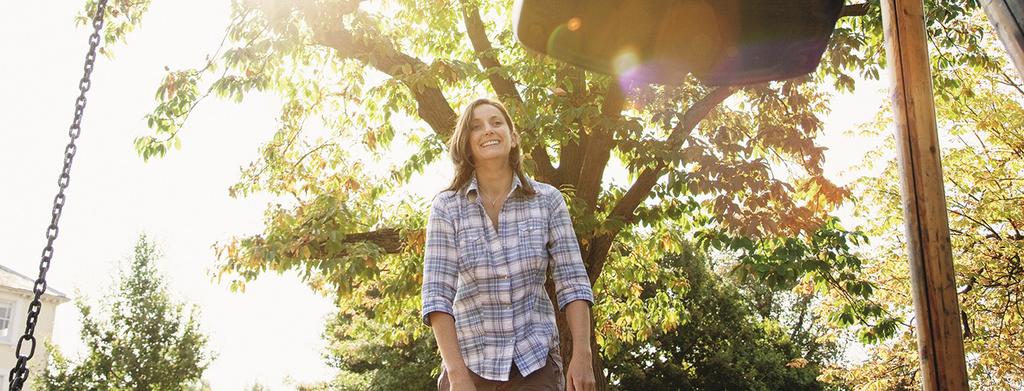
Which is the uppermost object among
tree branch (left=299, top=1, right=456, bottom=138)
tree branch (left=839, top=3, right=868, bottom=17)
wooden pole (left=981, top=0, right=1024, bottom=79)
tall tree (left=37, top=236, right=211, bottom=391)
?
tall tree (left=37, top=236, right=211, bottom=391)

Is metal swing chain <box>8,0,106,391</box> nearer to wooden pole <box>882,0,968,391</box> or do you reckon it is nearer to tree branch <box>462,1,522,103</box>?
wooden pole <box>882,0,968,391</box>

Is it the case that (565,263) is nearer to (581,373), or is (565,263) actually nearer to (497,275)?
(497,275)

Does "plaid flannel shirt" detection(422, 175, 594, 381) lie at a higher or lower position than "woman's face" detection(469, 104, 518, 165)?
lower

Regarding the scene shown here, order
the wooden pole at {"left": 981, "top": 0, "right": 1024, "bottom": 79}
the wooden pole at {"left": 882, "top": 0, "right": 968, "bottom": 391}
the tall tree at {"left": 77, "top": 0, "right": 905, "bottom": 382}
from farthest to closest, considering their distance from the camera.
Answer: the tall tree at {"left": 77, "top": 0, "right": 905, "bottom": 382}, the wooden pole at {"left": 882, "top": 0, "right": 968, "bottom": 391}, the wooden pole at {"left": 981, "top": 0, "right": 1024, "bottom": 79}

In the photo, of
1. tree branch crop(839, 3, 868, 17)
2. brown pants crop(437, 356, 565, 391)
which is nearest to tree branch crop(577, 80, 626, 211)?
tree branch crop(839, 3, 868, 17)

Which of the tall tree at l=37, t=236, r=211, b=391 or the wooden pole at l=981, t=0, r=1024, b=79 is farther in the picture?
the tall tree at l=37, t=236, r=211, b=391

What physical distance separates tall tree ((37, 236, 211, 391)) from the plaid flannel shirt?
24188 mm

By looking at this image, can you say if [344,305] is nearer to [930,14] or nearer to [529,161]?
[529,161]

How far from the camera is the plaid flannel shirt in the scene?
2.60m

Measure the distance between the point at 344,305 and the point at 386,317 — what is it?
0.92 metres

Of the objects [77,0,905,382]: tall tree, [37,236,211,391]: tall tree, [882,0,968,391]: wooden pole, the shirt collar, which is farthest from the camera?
[37,236,211,391]: tall tree

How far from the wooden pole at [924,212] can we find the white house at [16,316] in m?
26.0

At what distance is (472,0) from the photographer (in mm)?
8883

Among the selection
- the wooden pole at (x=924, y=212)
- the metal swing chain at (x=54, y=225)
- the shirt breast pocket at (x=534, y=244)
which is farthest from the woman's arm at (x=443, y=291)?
the metal swing chain at (x=54, y=225)
